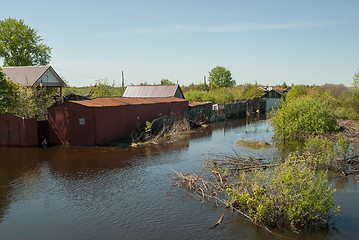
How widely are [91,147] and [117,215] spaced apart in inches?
417

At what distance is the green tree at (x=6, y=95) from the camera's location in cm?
1921

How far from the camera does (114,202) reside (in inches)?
391

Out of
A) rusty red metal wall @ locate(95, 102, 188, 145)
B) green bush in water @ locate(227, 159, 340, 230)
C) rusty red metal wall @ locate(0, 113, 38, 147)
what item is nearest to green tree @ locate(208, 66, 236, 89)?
rusty red metal wall @ locate(95, 102, 188, 145)

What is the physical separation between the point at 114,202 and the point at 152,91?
1015 inches

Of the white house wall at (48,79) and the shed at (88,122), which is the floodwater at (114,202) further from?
the white house wall at (48,79)

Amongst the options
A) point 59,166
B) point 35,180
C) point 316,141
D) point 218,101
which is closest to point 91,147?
point 59,166

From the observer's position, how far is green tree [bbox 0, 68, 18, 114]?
19208 millimetres

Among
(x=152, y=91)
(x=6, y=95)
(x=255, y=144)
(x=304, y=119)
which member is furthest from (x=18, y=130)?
(x=304, y=119)

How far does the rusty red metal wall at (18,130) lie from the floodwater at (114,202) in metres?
2.43

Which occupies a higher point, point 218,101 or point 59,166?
point 218,101

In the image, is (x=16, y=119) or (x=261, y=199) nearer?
(x=261, y=199)

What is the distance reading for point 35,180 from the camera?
12.4 metres

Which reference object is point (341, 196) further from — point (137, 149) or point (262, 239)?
point (137, 149)

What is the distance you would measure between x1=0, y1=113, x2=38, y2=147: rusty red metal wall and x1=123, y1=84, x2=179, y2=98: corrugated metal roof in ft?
54.5
